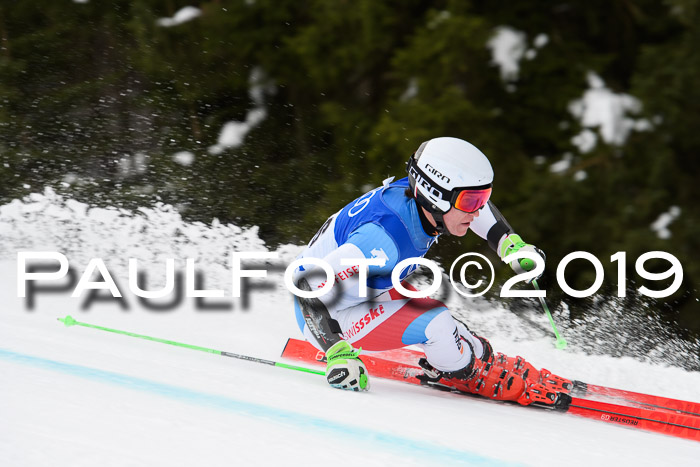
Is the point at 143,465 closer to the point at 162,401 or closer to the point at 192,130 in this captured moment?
the point at 162,401

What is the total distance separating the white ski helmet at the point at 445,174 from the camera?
2973mm

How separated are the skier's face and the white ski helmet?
1.0 inches

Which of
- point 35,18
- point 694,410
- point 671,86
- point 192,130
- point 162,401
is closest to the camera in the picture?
point 162,401

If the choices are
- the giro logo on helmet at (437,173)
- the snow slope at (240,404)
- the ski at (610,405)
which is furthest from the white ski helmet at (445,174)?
the ski at (610,405)

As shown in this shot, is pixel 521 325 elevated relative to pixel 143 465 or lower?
elevated

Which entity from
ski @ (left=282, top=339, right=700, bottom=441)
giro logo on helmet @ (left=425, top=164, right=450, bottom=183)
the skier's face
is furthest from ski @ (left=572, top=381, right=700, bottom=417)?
giro logo on helmet @ (left=425, top=164, right=450, bottom=183)

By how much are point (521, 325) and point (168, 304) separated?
85.5 inches

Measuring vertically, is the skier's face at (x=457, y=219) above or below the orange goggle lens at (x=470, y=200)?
below

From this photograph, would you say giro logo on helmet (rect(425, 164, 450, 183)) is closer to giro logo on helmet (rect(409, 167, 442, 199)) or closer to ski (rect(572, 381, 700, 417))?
giro logo on helmet (rect(409, 167, 442, 199))

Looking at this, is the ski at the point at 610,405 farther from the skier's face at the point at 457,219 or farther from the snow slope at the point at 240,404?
the skier's face at the point at 457,219

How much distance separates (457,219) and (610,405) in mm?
1009

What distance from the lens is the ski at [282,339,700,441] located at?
295 cm

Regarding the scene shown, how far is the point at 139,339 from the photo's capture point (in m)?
3.64

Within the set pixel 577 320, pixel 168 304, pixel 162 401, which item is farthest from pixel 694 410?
pixel 168 304
